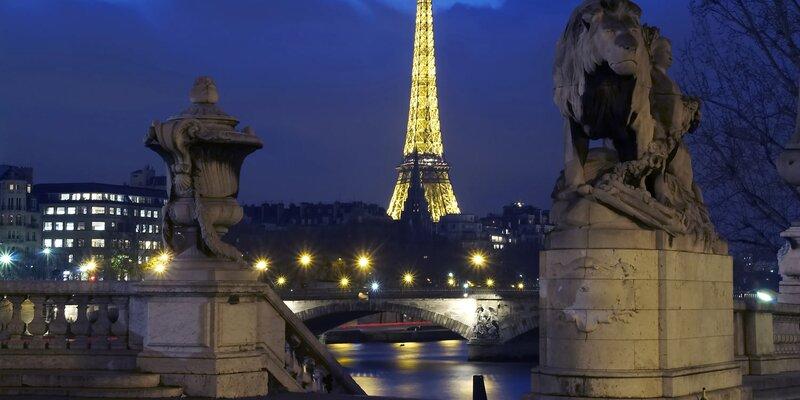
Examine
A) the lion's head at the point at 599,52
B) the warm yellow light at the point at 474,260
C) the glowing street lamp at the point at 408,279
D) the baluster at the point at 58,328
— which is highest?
the warm yellow light at the point at 474,260

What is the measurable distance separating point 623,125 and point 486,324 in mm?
79905

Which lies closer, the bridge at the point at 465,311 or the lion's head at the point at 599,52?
the lion's head at the point at 599,52

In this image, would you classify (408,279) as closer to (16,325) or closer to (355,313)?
(355,313)

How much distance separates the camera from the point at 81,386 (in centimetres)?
1399

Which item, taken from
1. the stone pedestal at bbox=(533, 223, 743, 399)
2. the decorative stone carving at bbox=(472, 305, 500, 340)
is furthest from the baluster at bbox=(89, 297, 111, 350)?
the decorative stone carving at bbox=(472, 305, 500, 340)

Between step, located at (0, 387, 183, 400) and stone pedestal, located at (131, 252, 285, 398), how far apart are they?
0.71ft

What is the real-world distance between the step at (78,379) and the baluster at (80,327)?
0.38 metres

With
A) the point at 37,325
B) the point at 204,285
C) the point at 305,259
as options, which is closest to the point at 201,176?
the point at 204,285

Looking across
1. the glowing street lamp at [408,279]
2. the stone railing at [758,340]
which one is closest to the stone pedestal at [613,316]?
the stone railing at [758,340]

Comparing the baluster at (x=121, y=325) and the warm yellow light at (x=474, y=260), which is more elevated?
the warm yellow light at (x=474, y=260)

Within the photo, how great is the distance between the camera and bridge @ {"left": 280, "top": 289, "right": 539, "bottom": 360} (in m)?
86.5

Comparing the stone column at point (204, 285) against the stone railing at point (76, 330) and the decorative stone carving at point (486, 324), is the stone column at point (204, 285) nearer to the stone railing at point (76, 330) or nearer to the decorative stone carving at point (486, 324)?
the stone railing at point (76, 330)

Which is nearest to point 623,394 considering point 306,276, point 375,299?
point 375,299

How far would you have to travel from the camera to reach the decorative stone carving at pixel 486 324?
3563 inches
